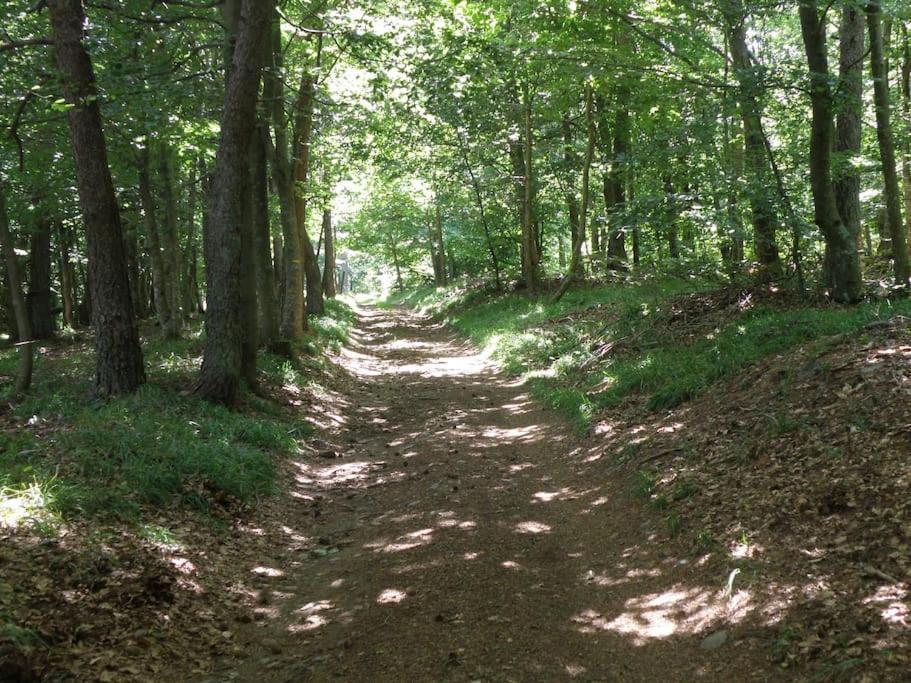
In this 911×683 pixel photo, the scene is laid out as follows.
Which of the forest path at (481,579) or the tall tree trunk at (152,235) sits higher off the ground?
the tall tree trunk at (152,235)

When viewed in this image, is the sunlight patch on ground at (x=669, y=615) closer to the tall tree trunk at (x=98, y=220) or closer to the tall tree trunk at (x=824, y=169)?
the tall tree trunk at (x=824, y=169)

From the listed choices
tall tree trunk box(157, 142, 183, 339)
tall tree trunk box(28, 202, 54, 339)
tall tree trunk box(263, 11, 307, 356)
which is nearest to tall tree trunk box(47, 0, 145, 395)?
tall tree trunk box(263, 11, 307, 356)

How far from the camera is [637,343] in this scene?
1112cm

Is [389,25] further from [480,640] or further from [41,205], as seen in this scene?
[480,640]

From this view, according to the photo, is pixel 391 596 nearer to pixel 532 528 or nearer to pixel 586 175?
pixel 532 528

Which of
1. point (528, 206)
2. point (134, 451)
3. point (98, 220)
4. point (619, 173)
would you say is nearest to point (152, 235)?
point (98, 220)

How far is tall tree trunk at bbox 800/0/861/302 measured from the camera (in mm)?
7898

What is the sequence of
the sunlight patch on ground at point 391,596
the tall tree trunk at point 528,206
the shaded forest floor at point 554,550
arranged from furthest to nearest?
the tall tree trunk at point 528,206 → the sunlight patch on ground at point 391,596 → the shaded forest floor at point 554,550

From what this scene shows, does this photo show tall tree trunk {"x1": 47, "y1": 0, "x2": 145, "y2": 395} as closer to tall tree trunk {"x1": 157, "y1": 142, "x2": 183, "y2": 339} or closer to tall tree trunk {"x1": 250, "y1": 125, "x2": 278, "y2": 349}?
tall tree trunk {"x1": 250, "y1": 125, "x2": 278, "y2": 349}

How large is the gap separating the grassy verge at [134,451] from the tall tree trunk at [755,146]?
741cm

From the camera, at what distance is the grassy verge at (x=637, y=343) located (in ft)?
26.4

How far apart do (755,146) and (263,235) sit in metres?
8.43

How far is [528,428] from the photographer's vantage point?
9539 millimetres

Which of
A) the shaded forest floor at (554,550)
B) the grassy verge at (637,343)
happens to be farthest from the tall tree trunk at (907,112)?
the shaded forest floor at (554,550)
